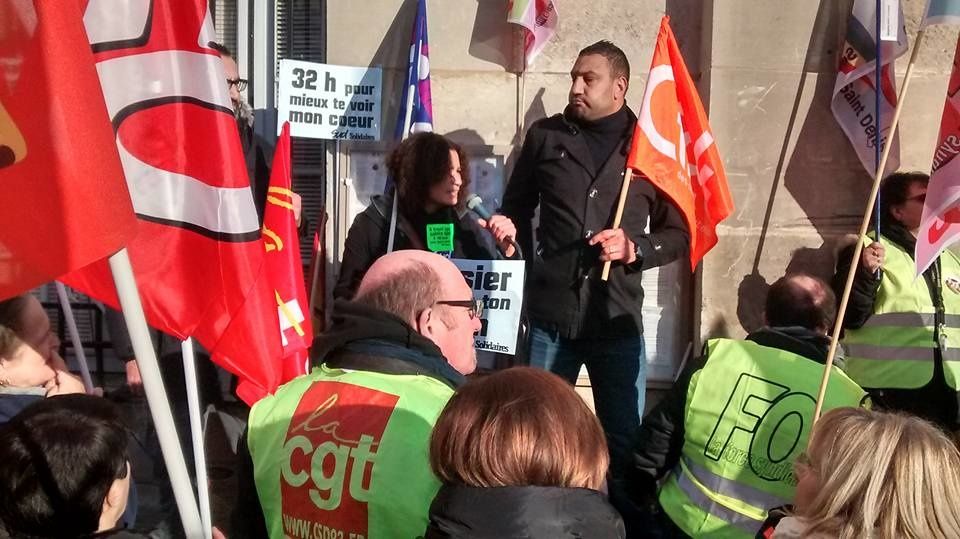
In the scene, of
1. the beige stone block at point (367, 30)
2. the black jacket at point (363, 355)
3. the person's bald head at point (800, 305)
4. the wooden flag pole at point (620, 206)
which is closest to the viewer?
the black jacket at point (363, 355)

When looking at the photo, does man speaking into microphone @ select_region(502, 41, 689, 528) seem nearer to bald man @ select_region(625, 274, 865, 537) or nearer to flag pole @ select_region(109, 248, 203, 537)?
bald man @ select_region(625, 274, 865, 537)

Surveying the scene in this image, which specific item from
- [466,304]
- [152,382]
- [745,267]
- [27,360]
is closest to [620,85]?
[745,267]

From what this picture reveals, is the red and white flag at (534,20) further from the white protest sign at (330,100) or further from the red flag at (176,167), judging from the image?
the red flag at (176,167)

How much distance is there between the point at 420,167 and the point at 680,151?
3.85ft

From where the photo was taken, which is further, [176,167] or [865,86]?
[865,86]

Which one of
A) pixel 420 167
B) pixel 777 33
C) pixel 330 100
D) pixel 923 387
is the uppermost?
pixel 777 33

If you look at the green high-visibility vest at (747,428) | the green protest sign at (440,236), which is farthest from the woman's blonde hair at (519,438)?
the green protest sign at (440,236)

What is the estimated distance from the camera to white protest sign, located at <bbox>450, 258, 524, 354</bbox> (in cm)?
473

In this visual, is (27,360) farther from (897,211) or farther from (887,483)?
(897,211)

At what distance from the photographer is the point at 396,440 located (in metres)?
2.23

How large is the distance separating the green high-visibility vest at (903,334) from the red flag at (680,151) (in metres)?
0.79

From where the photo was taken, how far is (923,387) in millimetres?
4617

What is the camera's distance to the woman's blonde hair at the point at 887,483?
6.61 ft

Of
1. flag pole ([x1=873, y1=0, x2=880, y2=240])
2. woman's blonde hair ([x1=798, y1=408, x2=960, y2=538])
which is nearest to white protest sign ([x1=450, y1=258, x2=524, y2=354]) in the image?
flag pole ([x1=873, y1=0, x2=880, y2=240])
